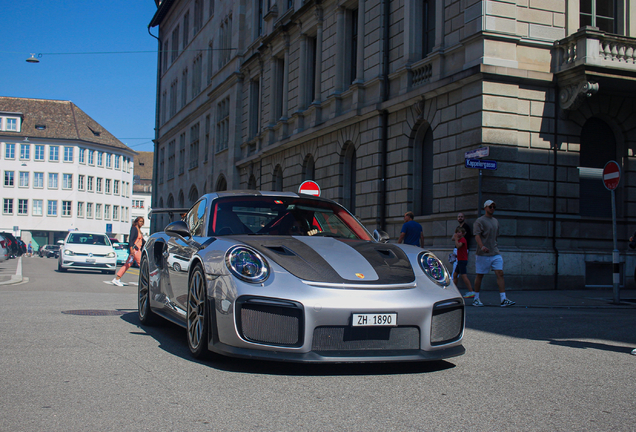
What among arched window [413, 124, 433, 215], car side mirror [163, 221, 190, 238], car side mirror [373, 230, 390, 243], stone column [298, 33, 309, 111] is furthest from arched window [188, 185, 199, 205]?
car side mirror [373, 230, 390, 243]

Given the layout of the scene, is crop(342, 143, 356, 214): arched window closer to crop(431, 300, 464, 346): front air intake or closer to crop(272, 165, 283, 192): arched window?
crop(272, 165, 283, 192): arched window

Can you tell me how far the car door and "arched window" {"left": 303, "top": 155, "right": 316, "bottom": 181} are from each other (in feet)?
65.4

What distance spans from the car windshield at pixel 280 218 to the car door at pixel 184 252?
0.19 metres

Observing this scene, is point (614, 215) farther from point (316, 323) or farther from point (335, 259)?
point (316, 323)

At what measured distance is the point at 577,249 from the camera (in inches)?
640

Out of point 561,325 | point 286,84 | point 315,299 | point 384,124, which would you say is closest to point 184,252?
point 315,299

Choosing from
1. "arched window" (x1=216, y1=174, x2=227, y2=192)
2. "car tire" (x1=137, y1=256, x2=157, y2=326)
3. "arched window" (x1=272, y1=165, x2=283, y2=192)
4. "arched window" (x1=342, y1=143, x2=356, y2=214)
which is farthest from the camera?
"arched window" (x1=216, y1=174, x2=227, y2=192)

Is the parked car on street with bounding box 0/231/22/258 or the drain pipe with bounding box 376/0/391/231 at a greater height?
the drain pipe with bounding box 376/0/391/231

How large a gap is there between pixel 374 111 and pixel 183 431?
18011 millimetres

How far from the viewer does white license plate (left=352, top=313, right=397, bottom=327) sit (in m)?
4.36

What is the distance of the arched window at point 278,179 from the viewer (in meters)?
29.8

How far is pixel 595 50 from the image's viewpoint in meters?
15.5

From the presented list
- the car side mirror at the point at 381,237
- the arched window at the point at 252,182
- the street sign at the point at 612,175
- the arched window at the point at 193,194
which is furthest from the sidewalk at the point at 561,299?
the arched window at the point at 193,194

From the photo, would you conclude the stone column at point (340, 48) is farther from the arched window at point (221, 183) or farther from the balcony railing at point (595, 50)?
the arched window at point (221, 183)
